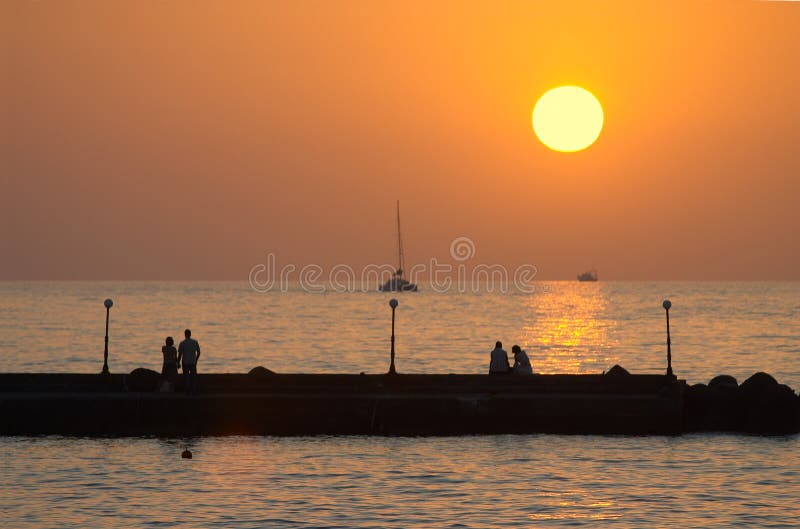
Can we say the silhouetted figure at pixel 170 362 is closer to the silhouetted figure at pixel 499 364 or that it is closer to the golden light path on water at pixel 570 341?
the silhouetted figure at pixel 499 364

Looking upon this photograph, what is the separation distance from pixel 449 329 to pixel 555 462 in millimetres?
110526

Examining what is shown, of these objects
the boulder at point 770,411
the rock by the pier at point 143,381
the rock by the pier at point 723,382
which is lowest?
the boulder at point 770,411

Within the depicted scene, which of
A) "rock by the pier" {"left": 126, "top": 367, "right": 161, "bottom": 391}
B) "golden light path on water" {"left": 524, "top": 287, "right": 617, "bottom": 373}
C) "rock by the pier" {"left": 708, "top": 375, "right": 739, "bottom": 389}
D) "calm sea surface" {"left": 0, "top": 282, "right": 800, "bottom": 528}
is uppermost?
Result: "golden light path on water" {"left": 524, "top": 287, "right": 617, "bottom": 373}

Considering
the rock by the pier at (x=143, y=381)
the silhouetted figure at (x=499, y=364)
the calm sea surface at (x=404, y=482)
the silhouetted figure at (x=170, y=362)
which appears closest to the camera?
the calm sea surface at (x=404, y=482)

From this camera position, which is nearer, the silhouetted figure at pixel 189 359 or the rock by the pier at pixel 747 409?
the silhouetted figure at pixel 189 359

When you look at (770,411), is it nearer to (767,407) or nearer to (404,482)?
(767,407)

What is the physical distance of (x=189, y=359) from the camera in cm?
3750

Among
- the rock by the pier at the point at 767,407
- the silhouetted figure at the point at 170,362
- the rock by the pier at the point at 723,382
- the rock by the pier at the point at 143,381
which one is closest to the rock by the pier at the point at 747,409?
the rock by the pier at the point at 767,407

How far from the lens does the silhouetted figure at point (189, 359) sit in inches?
1470

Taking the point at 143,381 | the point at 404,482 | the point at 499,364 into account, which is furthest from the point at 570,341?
the point at 404,482

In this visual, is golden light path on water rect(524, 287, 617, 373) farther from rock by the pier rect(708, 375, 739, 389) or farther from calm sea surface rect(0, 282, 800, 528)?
calm sea surface rect(0, 282, 800, 528)

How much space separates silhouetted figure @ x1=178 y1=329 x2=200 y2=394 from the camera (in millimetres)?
37344

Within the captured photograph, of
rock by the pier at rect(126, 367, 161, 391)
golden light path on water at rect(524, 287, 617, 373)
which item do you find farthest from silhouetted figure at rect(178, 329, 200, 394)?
golden light path on water at rect(524, 287, 617, 373)

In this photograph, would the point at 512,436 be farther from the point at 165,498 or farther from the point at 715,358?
the point at 715,358
